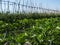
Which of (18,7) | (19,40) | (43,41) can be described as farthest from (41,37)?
(18,7)

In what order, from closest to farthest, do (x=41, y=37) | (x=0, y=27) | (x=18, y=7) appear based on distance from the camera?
(x=41, y=37) < (x=0, y=27) < (x=18, y=7)

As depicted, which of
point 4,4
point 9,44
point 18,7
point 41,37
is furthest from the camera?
point 18,7

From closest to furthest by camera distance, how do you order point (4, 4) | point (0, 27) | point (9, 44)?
1. point (9, 44)
2. point (0, 27)
3. point (4, 4)

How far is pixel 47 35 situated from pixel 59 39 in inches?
11.3

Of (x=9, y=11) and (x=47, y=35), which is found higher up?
(x=47, y=35)

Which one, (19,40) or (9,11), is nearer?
(19,40)

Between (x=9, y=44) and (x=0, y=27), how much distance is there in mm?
4122

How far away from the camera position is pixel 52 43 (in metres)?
3.76

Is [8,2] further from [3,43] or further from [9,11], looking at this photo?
[3,43]

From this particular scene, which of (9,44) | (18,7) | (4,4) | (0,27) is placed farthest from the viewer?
(18,7)

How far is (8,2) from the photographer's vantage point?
53.8 feet

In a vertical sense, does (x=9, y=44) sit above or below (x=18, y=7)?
above

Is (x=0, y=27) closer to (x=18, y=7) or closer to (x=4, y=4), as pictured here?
(x=4, y=4)

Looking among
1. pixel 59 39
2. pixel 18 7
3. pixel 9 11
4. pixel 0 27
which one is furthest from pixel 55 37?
pixel 18 7
